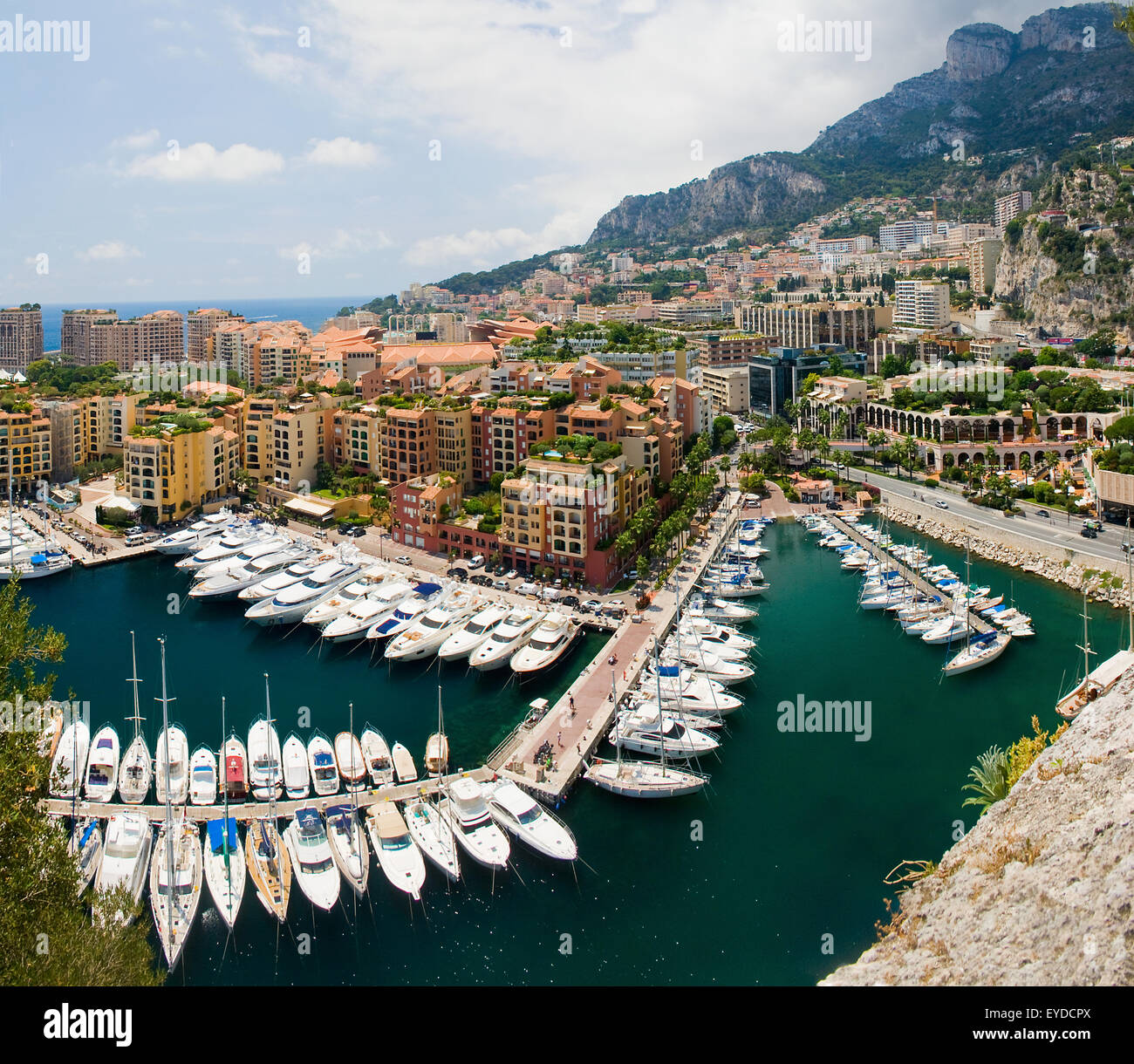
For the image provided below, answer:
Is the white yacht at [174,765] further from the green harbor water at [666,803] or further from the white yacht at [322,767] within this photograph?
the white yacht at [322,767]

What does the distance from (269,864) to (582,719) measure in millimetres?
7538

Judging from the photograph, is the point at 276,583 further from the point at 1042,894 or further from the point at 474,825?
the point at 1042,894

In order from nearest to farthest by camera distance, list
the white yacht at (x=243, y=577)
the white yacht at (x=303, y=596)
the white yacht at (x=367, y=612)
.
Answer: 1. the white yacht at (x=367, y=612)
2. the white yacht at (x=303, y=596)
3. the white yacht at (x=243, y=577)

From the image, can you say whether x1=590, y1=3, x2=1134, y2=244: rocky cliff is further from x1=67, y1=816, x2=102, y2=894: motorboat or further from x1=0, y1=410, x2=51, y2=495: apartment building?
x1=67, y1=816, x2=102, y2=894: motorboat

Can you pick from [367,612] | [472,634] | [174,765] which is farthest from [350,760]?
[367,612]

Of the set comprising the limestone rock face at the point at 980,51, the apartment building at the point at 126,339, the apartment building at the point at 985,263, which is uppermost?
the limestone rock face at the point at 980,51

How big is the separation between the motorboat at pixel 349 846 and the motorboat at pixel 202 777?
8.59 feet

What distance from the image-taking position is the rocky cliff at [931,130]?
12862 centimetres

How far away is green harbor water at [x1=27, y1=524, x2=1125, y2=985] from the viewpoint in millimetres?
13508

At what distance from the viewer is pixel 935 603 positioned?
27.1 m

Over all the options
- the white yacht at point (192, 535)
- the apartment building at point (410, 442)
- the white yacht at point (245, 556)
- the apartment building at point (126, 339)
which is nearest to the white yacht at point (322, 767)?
the white yacht at point (245, 556)

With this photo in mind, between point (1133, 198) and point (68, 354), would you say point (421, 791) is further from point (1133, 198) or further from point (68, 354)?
point (68, 354)

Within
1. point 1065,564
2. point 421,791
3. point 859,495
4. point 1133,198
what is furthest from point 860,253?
point 421,791

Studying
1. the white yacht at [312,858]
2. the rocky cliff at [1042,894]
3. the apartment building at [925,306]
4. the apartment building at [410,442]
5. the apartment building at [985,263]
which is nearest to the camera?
the rocky cliff at [1042,894]
